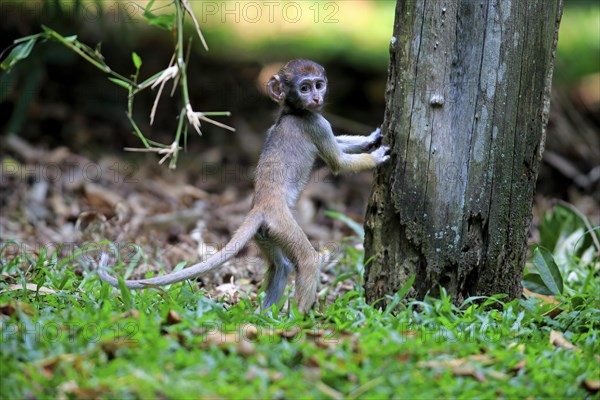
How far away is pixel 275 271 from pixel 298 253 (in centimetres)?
45

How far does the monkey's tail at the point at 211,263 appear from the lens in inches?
208

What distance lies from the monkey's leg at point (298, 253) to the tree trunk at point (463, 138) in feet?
1.89

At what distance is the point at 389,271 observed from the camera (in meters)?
5.95

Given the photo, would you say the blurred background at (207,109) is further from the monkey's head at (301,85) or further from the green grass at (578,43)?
the monkey's head at (301,85)

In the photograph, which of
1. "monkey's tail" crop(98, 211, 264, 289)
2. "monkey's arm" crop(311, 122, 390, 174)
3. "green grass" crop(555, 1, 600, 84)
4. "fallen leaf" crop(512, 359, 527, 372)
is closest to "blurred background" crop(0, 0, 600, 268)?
"green grass" crop(555, 1, 600, 84)

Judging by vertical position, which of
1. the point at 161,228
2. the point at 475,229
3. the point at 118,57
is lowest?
the point at 161,228

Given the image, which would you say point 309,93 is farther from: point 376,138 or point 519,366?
point 519,366

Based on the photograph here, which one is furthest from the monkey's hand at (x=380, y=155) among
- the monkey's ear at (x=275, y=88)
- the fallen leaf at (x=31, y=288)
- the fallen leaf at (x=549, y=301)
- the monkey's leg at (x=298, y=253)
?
the fallen leaf at (x=31, y=288)

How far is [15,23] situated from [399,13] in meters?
7.81

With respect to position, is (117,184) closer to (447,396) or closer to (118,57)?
(118,57)

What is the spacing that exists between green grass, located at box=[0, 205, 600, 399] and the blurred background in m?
3.62

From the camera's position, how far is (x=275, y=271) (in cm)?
630

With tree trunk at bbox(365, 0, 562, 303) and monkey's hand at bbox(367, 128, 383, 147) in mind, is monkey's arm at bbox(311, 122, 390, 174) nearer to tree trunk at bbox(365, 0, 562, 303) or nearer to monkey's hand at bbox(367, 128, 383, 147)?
monkey's hand at bbox(367, 128, 383, 147)

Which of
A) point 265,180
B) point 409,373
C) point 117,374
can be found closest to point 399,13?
point 265,180
